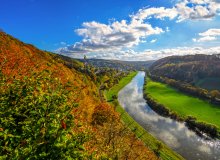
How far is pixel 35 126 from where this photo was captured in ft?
42.4

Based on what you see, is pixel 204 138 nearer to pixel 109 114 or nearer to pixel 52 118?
pixel 109 114

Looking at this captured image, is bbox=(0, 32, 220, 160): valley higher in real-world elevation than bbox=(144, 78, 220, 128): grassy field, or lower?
higher

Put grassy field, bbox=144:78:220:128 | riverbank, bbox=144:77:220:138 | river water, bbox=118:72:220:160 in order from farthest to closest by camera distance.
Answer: grassy field, bbox=144:78:220:128
riverbank, bbox=144:77:220:138
river water, bbox=118:72:220:160

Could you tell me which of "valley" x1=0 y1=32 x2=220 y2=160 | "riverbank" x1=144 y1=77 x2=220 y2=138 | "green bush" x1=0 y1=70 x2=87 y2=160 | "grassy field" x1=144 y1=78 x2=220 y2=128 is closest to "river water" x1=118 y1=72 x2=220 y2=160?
"valley" x1=0 y1=32 x2=220 y2=160

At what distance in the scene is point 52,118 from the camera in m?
13.3

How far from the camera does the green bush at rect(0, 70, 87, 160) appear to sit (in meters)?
12.1

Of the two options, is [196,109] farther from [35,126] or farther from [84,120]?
[35,126]

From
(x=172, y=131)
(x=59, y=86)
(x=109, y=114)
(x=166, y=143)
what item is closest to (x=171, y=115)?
(x=172, y=131)

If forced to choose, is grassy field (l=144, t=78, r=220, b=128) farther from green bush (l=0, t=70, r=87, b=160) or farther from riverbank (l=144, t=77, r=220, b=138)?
green bush (l=0, t=70, r=87, b=160)

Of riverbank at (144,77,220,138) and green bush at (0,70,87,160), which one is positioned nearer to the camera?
green bush at (0,70,87,160)

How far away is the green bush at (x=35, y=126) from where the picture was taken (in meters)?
12.1

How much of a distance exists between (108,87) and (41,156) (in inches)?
7022

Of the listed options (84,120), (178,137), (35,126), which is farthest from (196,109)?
(35,126)

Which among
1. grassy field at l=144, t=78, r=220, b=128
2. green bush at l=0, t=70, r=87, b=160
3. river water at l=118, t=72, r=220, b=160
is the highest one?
green bush at l=0, t=70, r=87, b=160
